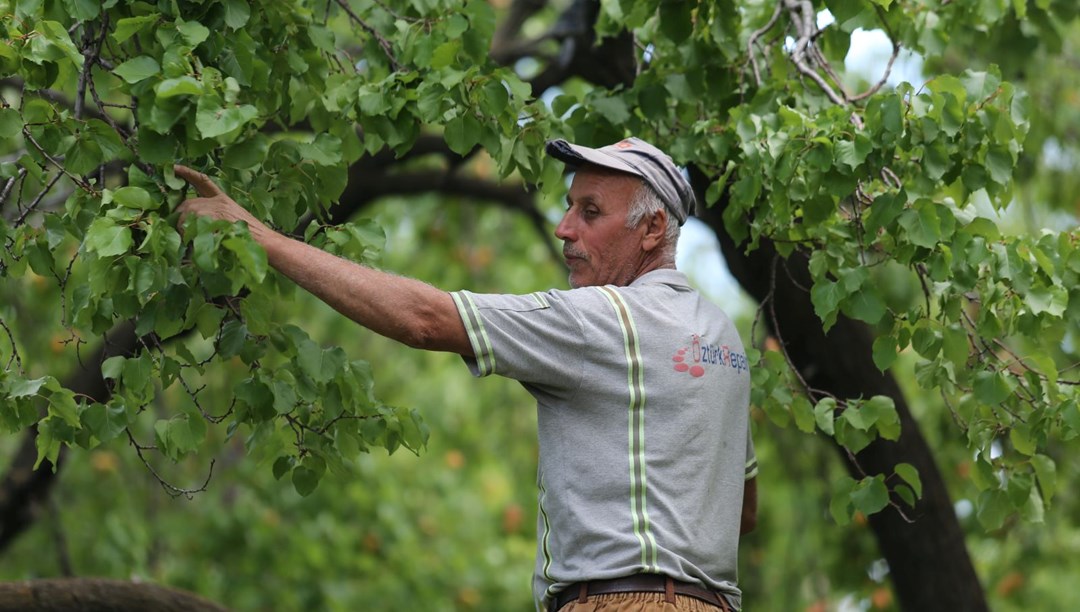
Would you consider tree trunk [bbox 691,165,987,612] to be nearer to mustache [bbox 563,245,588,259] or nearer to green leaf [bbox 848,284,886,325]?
green leaf [bbox 848,284,886,325]

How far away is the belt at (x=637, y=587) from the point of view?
3.11 meters

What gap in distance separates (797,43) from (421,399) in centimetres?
777

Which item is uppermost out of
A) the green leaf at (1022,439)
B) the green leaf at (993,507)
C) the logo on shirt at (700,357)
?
the logo on shirt at (700,357)

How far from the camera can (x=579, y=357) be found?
10.3ft

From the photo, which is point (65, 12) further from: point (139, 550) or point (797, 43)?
point (139, 550)

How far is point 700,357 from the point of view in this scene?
129 inches

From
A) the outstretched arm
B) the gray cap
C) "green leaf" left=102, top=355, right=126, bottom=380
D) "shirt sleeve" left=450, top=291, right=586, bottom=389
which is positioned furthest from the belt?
"green leaf" left=102, top=355, right=126, bottom=380

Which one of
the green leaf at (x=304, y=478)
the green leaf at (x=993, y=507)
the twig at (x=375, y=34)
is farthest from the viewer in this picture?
the twig at (x=375, y=34)

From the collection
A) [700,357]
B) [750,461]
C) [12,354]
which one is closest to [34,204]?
[12,354]

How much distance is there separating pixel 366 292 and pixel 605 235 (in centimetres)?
68

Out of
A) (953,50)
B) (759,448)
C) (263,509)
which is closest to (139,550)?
(263,509)

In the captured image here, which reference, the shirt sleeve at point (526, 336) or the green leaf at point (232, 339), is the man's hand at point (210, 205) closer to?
the green leaf at point (232, 339)

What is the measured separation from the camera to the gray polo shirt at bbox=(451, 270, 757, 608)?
3.11 meters

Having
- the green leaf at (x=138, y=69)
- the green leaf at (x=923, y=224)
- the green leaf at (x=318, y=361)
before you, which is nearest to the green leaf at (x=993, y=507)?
the green leaf at (x=923, y=224)
